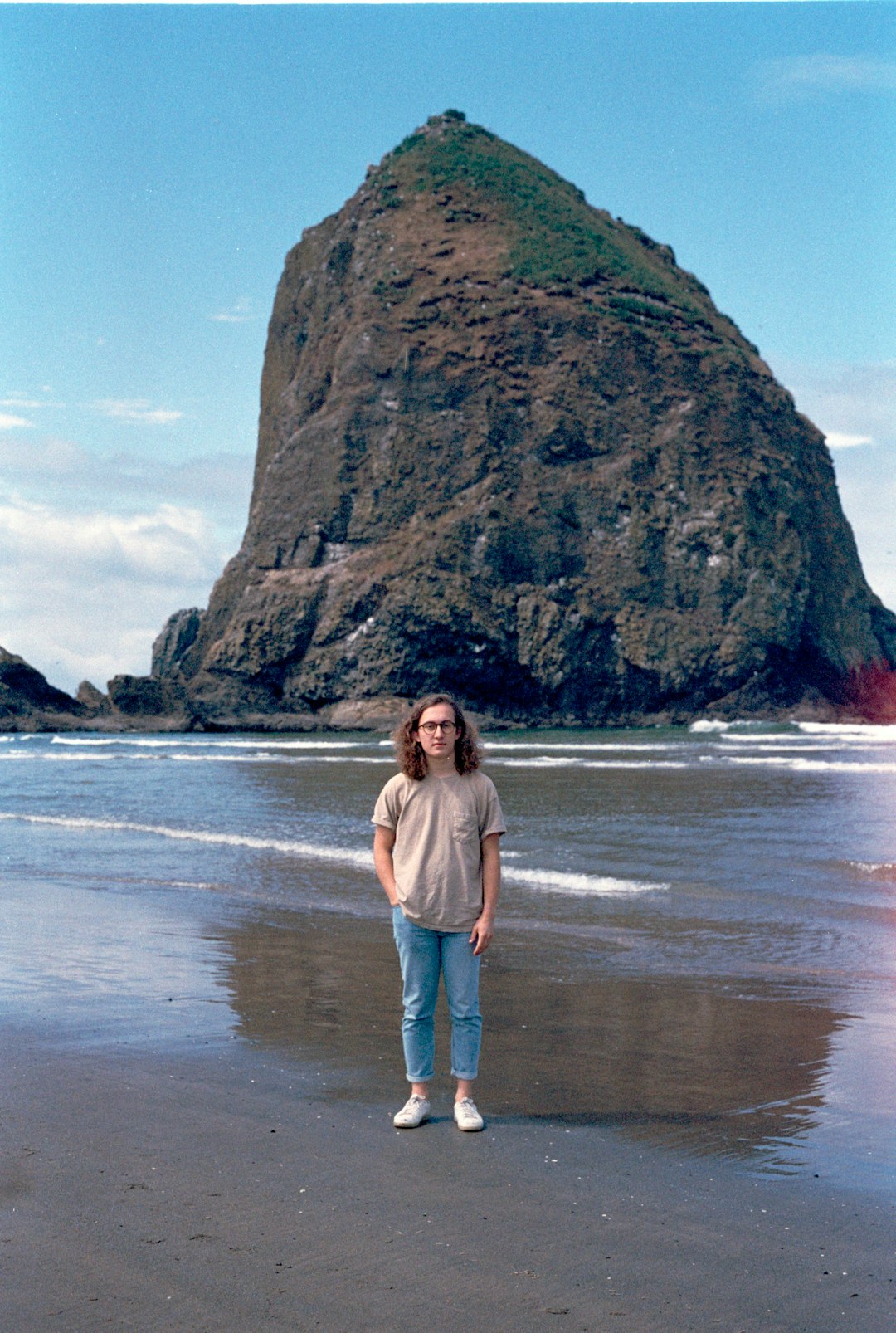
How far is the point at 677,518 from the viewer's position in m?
90.0

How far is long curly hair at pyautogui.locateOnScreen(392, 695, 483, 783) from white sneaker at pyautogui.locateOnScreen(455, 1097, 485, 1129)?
4.22ft

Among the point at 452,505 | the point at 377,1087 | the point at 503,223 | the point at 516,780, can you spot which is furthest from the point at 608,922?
the point at 503,223

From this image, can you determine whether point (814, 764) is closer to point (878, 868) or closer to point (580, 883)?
point (878, 868)

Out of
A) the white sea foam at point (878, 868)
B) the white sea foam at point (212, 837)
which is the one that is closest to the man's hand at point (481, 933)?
the white sea foam at point (878, 868)

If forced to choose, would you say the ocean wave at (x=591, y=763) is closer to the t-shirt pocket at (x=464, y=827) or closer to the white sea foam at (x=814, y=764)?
the white sea foam at (x=814, y=764)

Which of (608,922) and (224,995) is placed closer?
(224,995)

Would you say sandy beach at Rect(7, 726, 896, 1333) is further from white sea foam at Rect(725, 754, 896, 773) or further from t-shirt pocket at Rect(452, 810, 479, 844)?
white sea foam at Rect(725, 754, 896, 773)

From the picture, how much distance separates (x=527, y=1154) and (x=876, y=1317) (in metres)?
1.51

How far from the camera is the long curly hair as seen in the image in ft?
15.9

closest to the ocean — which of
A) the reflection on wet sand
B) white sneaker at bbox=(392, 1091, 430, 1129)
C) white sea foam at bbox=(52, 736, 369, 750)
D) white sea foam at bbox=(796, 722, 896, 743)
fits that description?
the reflection on wet sand

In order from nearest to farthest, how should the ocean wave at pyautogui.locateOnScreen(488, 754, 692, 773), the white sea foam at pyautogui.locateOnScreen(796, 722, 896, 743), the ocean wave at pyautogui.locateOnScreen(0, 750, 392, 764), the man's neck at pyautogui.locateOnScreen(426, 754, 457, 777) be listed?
the man's neck at pyautogui.locateOnScreen(426, 754, 457, 777) < the ocean wave at pyautogui.locateOnScreen(488, 754, 692, 773) < the ocean wave at pyautogui.locateOnScreen(0, 750, 392, 764) < the white sea foam at pyautogui.locateOnScreen(796, 722, 896, 743)

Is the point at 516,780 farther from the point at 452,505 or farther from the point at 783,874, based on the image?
the point at 452,505

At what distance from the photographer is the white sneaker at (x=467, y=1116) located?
15.2 ft

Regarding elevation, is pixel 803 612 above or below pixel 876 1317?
above
